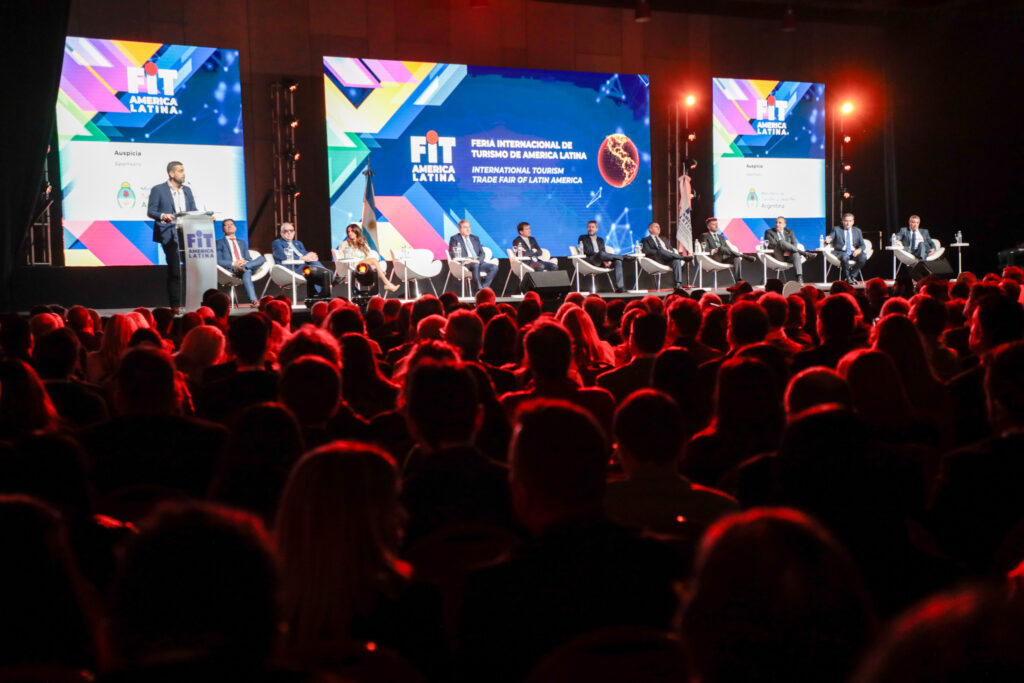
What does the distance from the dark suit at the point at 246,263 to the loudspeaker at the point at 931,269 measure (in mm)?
9885

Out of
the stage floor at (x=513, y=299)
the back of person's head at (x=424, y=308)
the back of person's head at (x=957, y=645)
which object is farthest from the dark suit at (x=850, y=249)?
the back of person's head at (x=957, y=645)

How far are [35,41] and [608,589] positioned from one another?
25.3 feet

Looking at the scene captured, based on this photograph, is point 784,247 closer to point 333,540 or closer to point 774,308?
point 774,308

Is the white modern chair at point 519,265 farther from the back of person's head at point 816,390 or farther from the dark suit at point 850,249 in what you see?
the back of person's head at point 816,390

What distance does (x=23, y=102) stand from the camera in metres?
7.65

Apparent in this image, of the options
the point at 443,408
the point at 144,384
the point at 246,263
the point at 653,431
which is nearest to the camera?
the point at 653,431

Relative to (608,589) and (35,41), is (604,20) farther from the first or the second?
(608,589)

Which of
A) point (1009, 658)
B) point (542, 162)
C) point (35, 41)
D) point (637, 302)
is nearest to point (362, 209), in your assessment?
point (542, 162)

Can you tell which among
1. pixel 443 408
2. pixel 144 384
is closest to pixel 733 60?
pixel 144 384

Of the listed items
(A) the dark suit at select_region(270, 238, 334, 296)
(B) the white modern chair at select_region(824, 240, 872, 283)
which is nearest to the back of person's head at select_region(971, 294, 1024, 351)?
(A) the dark suit at select_region(270, 238, 334, 296)

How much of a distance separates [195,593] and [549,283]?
39.5 feet

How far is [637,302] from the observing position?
22.0 ft

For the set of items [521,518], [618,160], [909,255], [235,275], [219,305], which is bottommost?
[521,518]

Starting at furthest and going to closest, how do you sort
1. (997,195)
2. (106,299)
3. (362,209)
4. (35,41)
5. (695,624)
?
(997,195), (362,209), (106,299), (35,41), (695,624)
